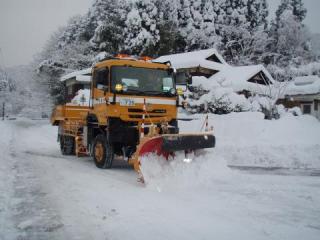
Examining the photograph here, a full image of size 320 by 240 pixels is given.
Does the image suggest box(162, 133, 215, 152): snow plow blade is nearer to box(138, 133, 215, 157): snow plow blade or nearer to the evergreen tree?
box(138, 133, 215, 157): snow plow blade

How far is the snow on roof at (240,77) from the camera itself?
30.2m

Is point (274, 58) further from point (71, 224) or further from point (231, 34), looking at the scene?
point (71, 224)

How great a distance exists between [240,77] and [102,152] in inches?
920

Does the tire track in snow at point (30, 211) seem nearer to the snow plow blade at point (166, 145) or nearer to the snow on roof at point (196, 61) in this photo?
the snow plow blade at point (166, 145)

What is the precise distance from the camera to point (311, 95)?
34781mm

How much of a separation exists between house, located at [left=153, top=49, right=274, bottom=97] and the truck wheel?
2023cm

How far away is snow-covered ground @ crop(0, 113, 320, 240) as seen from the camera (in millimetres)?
5316

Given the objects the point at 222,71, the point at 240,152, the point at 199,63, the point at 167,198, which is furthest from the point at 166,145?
the point at 222,71

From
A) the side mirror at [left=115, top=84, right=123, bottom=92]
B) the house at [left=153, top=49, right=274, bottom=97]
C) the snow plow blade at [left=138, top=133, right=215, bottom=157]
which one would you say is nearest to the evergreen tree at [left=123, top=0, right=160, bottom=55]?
the house at [left=153, top=49, right=274, bottom=97]

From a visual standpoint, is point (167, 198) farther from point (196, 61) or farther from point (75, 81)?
point (75, 81)

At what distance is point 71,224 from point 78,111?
817 centimetres

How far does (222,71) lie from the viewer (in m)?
34.3

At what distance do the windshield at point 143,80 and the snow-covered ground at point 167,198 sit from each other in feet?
6.80

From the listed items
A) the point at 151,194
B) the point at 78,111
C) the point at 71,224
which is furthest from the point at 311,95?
the point at 71,224
